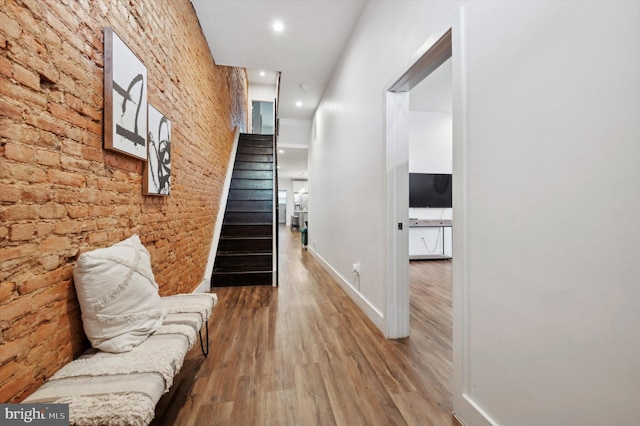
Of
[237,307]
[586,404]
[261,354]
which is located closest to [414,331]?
[261,354]

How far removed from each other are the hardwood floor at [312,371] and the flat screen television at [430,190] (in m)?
2.94

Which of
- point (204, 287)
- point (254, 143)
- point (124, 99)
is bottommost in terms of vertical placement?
point (204, 287)

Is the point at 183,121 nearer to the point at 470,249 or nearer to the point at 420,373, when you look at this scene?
the point at 470,249

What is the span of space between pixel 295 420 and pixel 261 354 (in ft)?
2.24

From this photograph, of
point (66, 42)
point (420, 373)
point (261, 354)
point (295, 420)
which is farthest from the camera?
point (261, 354)

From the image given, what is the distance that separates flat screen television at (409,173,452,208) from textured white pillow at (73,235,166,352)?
510 cm

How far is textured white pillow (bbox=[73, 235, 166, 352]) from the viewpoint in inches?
45.6

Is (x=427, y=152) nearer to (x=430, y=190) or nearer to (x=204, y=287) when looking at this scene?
(x=430, y=190)

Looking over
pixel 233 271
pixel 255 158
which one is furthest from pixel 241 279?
pixel 255 158

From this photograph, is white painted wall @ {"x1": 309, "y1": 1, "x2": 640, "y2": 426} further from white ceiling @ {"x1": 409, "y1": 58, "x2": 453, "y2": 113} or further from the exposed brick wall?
white ceiling @ {"x1": 409, "y1": 58, "x2": 453, "y2": 113}

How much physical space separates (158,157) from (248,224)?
2.35m

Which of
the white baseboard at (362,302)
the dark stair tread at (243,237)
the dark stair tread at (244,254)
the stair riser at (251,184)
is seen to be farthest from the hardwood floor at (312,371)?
the stair riser at (251,184)

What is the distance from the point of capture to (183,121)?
2678 millimetres

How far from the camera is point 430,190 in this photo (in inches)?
220
